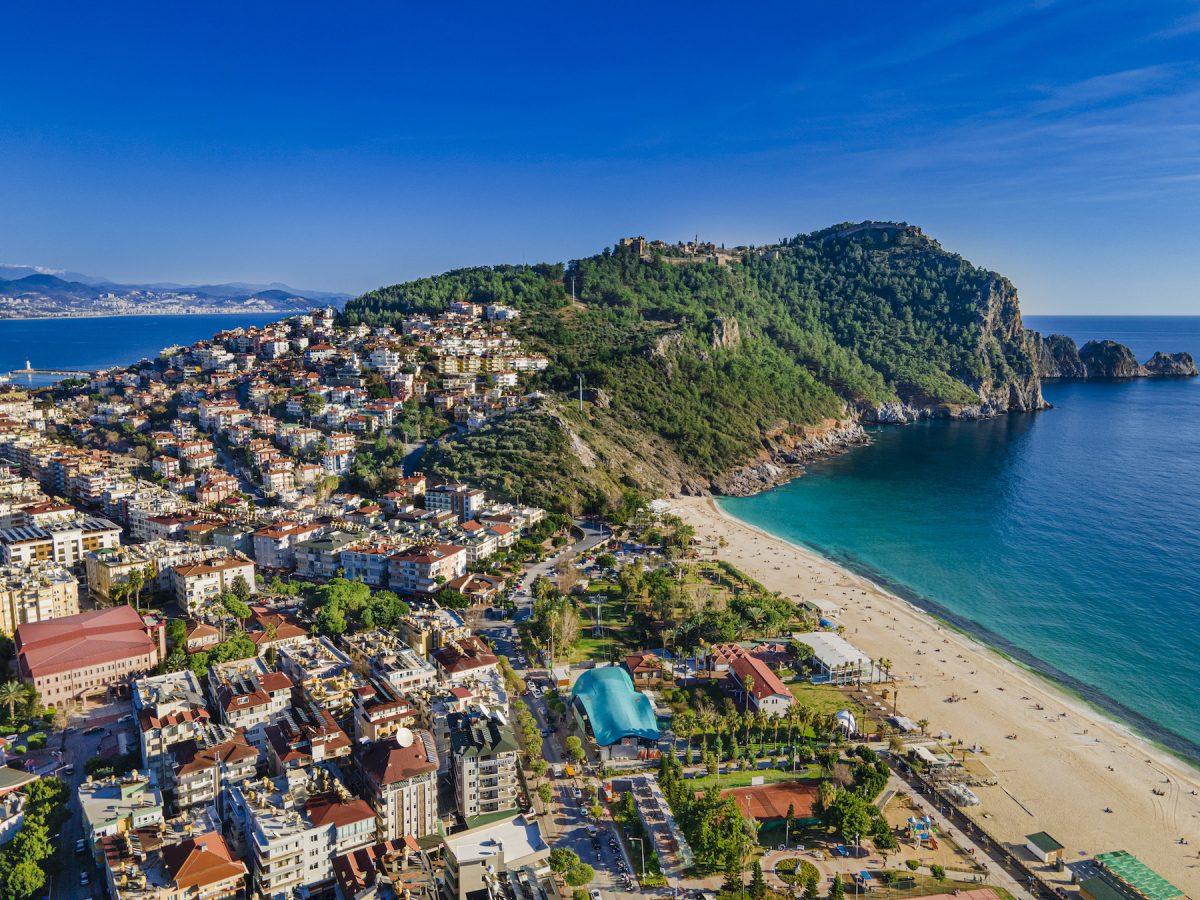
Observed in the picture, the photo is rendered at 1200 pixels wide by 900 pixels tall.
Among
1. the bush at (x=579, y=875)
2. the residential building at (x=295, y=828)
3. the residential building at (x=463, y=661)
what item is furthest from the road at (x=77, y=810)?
the bush at (x=579, y=875)

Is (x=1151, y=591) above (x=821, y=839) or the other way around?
above

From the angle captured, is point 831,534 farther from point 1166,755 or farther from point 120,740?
point 120,740

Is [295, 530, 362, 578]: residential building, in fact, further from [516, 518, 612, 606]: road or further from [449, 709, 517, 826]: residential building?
[449, 709, 517, 826]: residential building

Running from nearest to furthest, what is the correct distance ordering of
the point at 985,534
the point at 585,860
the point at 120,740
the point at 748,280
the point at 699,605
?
the point at 585,860
the point at 120,740
the point at 699,605
the point at 985,534
the point at 748,280

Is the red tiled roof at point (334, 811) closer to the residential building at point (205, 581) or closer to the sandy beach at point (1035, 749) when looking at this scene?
the residential building at point (205, 581)

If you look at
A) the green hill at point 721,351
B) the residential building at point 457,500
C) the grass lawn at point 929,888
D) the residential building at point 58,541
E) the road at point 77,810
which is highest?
the green hill at point 721,351

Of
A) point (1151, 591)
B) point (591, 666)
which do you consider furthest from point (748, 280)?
point (591, 666)
